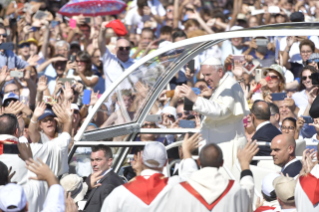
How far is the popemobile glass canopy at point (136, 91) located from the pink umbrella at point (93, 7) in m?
3.39

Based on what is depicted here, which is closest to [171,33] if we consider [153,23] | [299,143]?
[153,23]

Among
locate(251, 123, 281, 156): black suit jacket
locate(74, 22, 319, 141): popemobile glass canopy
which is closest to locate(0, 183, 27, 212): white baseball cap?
locate(74, 22, 319, 141): popemobile glass canopy

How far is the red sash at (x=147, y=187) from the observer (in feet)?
14.8

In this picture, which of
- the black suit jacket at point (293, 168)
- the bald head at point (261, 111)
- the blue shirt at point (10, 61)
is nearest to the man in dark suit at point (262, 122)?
the bald head at point (261, 111)

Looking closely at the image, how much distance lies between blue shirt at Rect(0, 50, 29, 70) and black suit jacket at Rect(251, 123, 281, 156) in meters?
3.87

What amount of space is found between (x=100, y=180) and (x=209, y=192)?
1814 millimetres

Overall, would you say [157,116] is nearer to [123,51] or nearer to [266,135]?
[266,135]

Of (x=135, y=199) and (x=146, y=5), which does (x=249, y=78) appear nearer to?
(x=146, y=5)

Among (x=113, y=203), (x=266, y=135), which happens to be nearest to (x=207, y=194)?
(x=113, y=203)

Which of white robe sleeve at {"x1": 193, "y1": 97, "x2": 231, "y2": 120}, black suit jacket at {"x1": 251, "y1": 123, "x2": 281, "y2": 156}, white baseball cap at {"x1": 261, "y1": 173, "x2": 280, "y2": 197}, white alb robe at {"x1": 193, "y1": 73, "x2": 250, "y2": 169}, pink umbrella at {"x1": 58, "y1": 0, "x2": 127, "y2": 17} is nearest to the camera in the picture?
white baseball cap at {"x1": 261, "y1": 173, "x2": 280, "y2": 197}

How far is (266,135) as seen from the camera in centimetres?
716

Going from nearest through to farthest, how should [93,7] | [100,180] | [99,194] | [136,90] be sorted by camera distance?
[99,194] < [100,180] < [136,90] < [93,7]

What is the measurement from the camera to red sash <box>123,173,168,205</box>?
177 inches

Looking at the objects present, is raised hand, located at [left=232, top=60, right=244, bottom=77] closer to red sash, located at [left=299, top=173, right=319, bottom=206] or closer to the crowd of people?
the crowd of people
